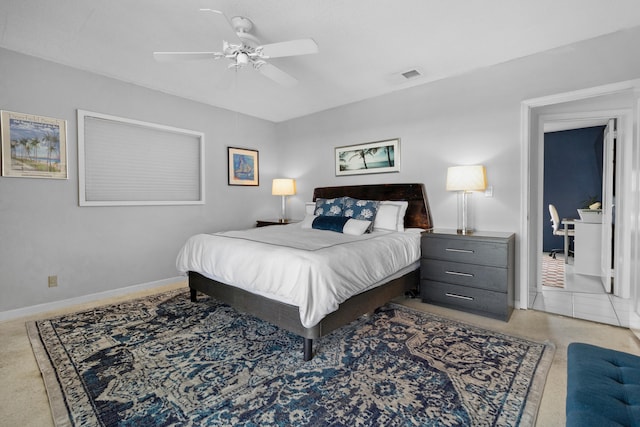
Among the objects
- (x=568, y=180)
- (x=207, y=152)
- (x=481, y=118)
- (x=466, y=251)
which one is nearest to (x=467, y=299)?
(x=466, y=251)

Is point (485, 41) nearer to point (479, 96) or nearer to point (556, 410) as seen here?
point (479, 96)

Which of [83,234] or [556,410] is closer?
[556,410]

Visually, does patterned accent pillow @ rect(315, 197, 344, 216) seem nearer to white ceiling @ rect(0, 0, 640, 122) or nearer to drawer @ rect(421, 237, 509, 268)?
drawer @ rect(421, 237, 509, 268)

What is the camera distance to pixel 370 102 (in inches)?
165

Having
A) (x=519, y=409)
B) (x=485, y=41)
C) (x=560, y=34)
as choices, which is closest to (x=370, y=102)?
(x=485, y=41)

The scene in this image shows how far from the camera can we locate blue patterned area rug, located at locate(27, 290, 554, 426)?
156cm

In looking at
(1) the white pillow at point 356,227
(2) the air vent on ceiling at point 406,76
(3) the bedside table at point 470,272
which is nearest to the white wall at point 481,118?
(2) the air vent on ceiling at point 406,76

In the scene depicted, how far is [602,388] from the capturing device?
106cm

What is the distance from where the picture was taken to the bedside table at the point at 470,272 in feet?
8.93

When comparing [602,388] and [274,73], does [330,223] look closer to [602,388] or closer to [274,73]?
[274,73]

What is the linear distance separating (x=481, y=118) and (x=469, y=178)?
0.76 m

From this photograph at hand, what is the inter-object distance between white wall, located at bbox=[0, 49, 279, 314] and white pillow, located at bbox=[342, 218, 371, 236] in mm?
2201

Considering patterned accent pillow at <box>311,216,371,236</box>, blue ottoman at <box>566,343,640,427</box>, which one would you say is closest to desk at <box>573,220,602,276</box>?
patterned accent pillow at <box>311,216,371,236</box>

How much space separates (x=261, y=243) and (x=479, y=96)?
2.82m
